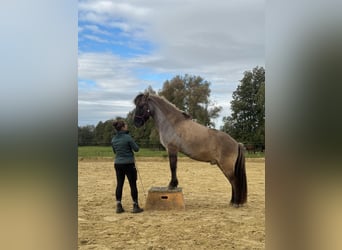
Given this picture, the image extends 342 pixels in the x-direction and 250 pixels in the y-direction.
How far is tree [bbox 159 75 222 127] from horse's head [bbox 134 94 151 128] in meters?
9.70

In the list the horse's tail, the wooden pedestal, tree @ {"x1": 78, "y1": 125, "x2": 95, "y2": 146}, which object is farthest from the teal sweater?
the horse's tail

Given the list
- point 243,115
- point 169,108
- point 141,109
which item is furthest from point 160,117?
point 243,115

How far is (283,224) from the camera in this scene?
0.77 metres

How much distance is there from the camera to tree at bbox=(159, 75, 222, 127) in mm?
15523

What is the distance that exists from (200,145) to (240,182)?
0.85 meters

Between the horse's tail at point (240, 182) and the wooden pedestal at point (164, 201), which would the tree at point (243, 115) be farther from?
the wooden pedestal at point (164, 201)

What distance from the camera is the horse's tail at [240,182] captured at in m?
5.28

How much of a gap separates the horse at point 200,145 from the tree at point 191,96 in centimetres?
969

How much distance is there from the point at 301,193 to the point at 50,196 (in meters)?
0.57

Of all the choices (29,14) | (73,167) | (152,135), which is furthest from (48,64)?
(152,135)

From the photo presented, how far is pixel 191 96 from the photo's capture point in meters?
16.4

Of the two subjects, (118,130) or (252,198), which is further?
(252,198)

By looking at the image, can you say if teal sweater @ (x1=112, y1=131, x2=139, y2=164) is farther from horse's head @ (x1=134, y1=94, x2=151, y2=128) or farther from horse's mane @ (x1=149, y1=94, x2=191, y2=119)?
horse's mane @ (x1=149, y1=94, x2=191, y2=119)

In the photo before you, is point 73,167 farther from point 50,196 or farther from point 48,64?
point 48,64
